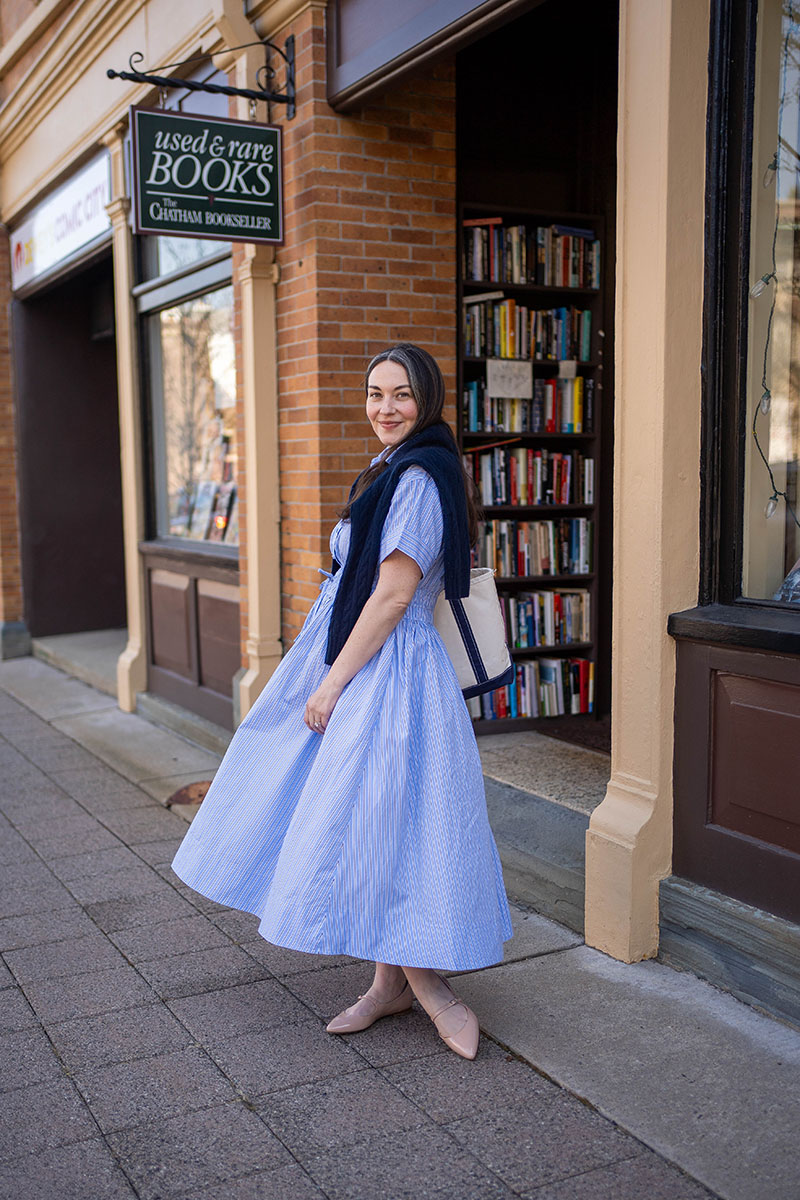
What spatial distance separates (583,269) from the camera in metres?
5.89

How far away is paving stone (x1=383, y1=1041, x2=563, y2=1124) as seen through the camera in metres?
2.90

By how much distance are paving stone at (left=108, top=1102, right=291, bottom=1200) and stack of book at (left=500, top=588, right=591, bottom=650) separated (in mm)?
3429

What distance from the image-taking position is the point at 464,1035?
317 cm

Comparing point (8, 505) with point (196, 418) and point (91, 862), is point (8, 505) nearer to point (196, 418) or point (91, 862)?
point (196, 418)

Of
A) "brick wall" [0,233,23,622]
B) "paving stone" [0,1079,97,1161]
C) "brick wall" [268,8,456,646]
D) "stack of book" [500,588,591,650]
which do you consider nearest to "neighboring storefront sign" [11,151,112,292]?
"brick wall" [0,233,23,622]

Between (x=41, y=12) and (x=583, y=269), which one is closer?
(x=583, y=269)

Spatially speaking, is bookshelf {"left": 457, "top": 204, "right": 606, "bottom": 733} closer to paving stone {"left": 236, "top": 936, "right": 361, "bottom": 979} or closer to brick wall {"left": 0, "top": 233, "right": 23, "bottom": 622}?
paving stone {"left": 236, "top": 936, "right": 361, "bottom": 979}

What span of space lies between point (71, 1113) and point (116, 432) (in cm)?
870

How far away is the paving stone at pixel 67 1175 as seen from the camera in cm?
256

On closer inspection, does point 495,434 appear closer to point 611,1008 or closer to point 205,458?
point 205,458

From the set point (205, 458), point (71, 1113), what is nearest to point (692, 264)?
point (71, 1113)

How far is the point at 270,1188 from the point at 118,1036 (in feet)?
3.06

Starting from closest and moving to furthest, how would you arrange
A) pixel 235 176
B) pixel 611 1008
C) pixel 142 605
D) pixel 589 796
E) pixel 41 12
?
pixel 611 1008 → pixel 589 796 → pixel 235 176 → pixel 142 605 → pixel 41 12

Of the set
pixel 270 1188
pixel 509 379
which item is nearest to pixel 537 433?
pixel 509 379
